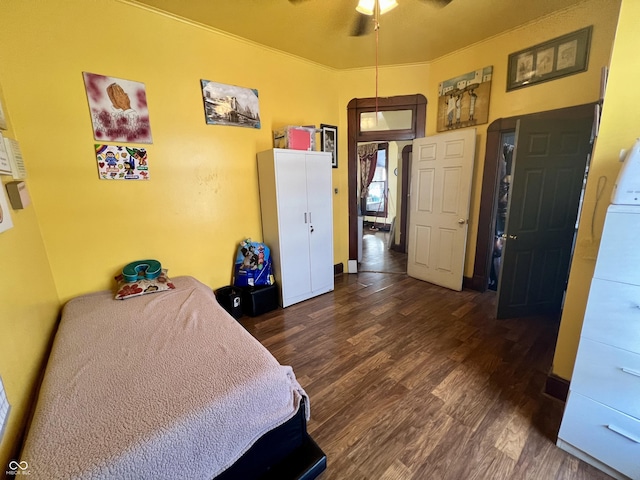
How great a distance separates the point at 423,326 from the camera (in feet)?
8.37

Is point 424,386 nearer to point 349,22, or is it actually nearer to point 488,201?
point 488,201

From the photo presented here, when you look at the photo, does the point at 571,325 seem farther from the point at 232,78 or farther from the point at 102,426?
the point at 232,78

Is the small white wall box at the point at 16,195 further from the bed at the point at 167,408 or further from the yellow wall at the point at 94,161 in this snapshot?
the bed at the point at 167,408

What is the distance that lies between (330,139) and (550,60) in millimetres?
2345

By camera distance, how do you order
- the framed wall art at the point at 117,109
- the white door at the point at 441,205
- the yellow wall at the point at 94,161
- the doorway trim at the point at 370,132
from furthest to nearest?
the doorway trim at the point at 370,132 → the white door at the point at 441,205 → the framed wall art at the point at 117,109 → the yellow wall at the point at 94,161

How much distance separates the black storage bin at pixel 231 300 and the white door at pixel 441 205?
2.48 metres

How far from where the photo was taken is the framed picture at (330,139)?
3463mm

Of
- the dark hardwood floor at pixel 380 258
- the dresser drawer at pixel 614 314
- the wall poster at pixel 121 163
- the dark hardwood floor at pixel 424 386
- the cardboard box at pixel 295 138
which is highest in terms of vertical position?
the cardboard box at pixel 295 138

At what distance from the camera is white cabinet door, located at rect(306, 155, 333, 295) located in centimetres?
298

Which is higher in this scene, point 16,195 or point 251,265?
point 16,195

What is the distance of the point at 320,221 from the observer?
315cm

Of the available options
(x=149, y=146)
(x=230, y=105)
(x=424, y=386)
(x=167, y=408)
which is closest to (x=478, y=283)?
→ (x=424, y=386)

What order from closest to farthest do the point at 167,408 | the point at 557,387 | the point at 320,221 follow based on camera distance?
the point at 167,408, the point at 557,387, the point at 320,221

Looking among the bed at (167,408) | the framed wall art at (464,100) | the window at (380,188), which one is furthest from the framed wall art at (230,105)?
the window at (380,188)
